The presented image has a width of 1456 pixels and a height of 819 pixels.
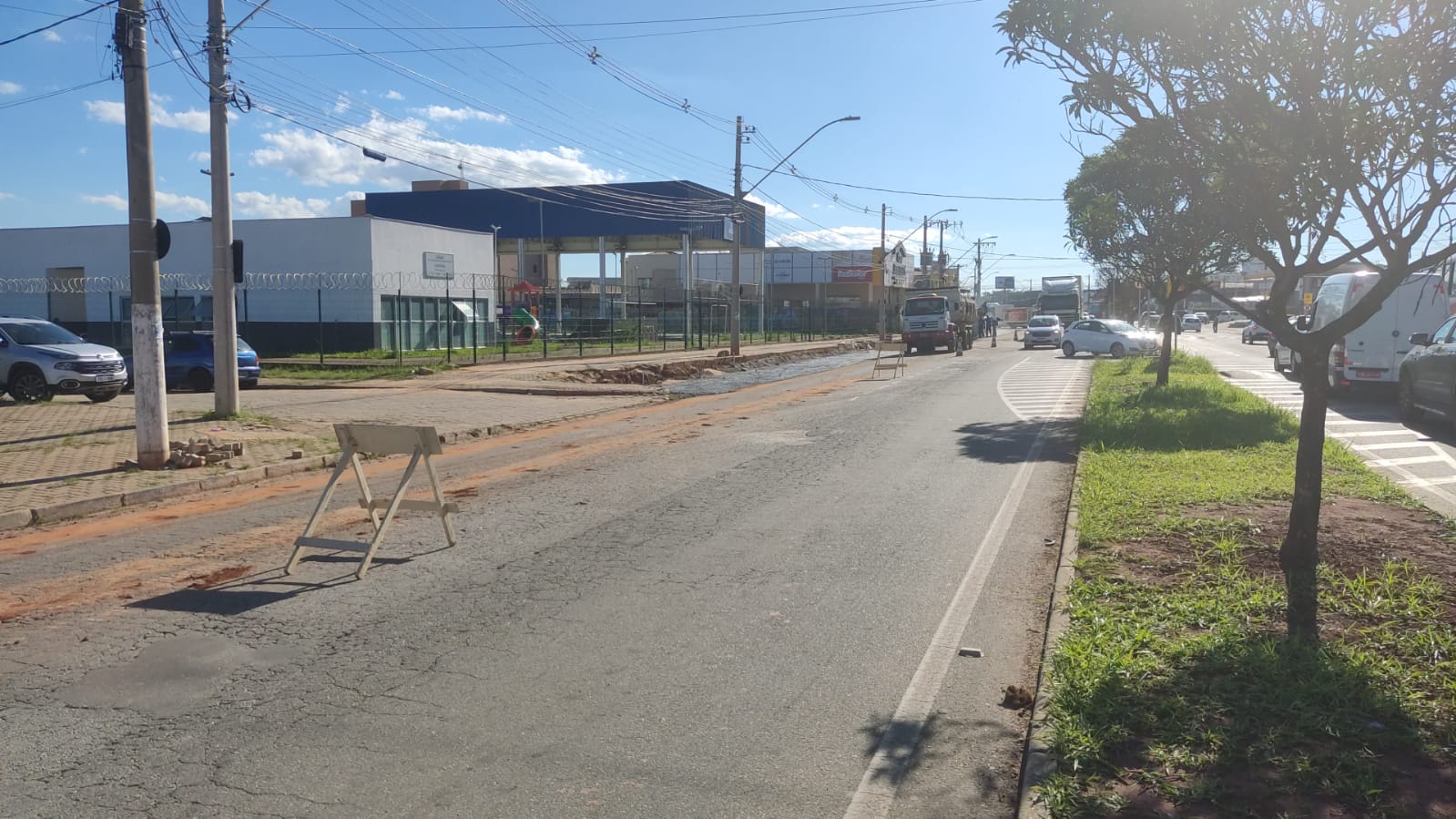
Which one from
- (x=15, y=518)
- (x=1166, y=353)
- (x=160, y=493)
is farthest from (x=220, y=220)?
(x=1166, y=353)

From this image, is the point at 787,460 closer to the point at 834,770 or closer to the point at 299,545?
the point at 299,545

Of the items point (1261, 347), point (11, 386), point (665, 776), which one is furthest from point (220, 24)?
point (1261, 347)

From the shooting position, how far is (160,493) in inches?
423

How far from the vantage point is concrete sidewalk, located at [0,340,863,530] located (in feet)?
35.4

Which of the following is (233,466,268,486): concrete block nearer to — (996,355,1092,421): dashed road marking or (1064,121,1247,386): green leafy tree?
(1064,121,1247,386): green leafy tree

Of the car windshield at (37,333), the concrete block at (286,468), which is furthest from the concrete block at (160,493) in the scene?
the car windshield at (37,333)

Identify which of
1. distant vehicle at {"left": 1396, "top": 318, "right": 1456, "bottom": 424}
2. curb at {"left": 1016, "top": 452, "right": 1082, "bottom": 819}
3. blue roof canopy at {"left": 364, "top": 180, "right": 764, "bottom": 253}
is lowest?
curb at {"left": 1016, "top": 452, "right": 1082, "bottom": 819}

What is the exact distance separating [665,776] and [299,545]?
416 centimetres

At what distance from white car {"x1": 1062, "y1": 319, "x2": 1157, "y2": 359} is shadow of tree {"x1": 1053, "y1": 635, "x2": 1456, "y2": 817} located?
122ft

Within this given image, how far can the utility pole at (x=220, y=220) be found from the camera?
52.3 ft

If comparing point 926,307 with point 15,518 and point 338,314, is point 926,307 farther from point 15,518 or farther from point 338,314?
point 15,518

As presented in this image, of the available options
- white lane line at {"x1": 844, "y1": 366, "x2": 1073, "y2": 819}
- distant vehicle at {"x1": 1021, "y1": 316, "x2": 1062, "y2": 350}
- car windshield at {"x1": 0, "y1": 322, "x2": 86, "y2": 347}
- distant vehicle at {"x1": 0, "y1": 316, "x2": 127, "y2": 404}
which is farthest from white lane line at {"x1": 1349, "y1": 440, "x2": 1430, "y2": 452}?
distant vehicle at {"x1": 1021, "y1": 316, "x2": 1062, "y2": 350}

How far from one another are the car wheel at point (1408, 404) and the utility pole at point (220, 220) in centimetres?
1767

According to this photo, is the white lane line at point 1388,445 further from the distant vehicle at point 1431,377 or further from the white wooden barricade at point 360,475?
the white wooden barricade at point 360,475
